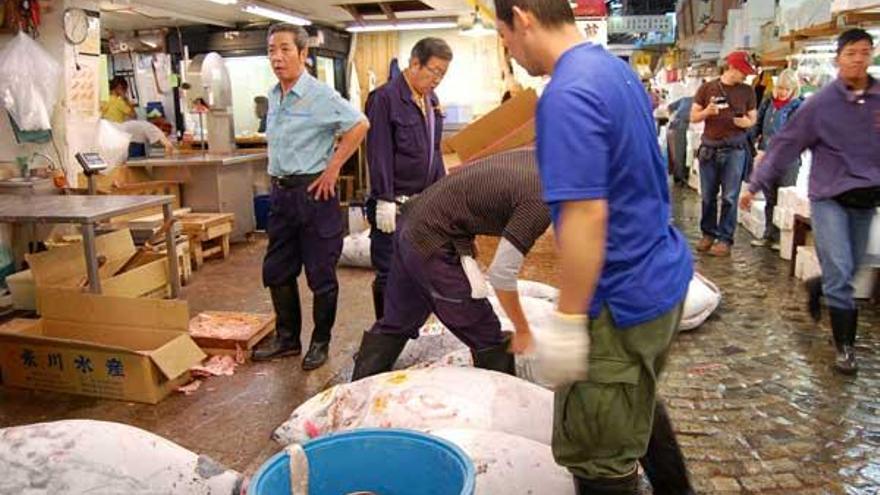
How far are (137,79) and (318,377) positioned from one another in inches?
371

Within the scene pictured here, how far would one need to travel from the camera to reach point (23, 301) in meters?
4.79

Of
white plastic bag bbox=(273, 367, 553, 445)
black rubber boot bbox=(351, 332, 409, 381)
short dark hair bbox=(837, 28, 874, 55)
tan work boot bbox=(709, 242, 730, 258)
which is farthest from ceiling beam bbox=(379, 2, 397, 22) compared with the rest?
white plastic bag bbox=(273, 367, 553, 445)

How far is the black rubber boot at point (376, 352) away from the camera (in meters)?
3.13

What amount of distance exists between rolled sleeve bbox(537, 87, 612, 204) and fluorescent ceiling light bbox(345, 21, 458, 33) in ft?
32.4

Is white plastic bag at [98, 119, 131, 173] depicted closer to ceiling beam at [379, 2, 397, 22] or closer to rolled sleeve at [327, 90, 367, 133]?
rolled sleeve at [327, 90, 367, 133]

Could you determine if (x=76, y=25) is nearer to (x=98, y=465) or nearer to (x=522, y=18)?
(x=98, y=465)

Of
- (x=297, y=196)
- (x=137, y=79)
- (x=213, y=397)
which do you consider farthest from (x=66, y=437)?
(x=137, y=79)

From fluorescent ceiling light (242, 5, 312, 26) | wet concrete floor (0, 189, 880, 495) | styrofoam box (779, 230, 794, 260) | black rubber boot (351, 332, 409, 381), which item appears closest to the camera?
wet concrete floor (0, 189, 880, 495)

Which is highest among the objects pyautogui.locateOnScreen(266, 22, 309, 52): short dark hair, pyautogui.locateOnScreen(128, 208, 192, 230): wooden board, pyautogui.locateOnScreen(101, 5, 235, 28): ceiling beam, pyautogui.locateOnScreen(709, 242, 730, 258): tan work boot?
pyautogui.locateOnScreen(101, 5, 235, 28): ceiling beam

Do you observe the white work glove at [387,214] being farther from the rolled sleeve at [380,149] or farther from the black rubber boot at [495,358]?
the black rubber boot at [495,358]

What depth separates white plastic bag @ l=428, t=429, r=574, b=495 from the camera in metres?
2.12

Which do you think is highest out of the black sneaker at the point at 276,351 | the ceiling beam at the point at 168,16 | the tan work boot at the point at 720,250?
the ceiling beam at the point at 168,16

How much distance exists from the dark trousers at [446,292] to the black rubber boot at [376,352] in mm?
221

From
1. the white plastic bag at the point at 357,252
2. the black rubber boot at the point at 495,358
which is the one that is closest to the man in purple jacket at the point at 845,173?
the black rubber boot at the point at 495,358
